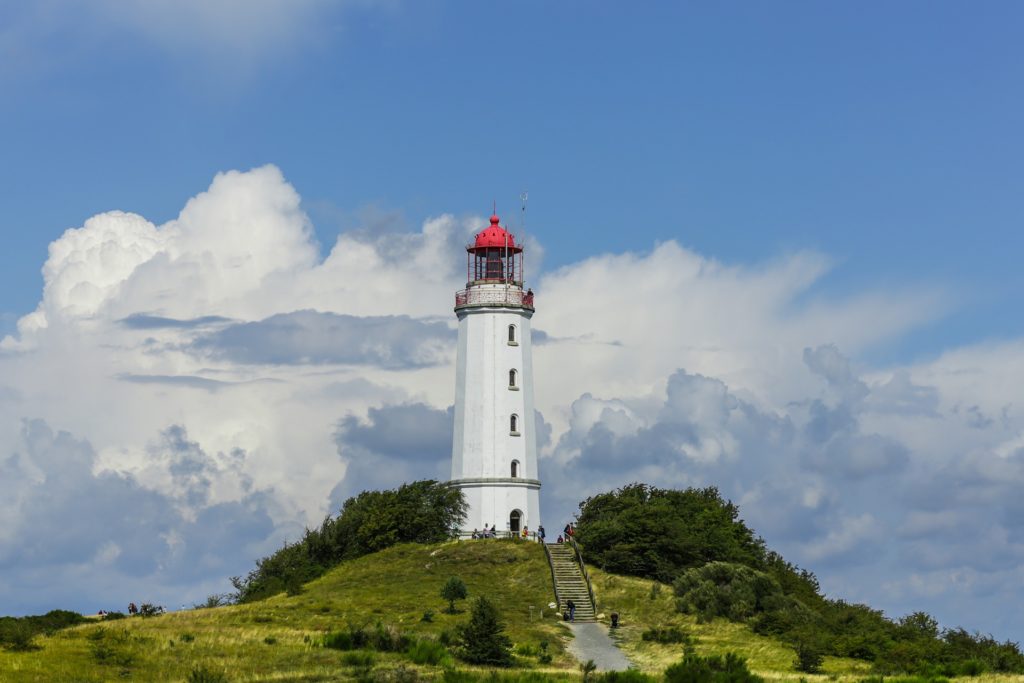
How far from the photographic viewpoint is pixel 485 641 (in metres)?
52.0

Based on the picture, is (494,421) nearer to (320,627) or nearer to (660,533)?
(660,533)

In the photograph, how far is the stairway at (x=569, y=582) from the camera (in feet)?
216

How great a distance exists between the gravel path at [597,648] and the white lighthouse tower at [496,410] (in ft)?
49.9

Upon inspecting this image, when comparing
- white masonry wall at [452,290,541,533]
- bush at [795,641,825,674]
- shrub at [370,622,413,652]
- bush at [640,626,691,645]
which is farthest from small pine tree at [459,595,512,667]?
white masonry wall at [452,290,541,533]

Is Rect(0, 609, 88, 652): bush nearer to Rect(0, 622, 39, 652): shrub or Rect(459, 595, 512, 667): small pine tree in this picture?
Rect(0, 622, 39, 652): shrub

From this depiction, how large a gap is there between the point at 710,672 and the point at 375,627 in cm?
1398

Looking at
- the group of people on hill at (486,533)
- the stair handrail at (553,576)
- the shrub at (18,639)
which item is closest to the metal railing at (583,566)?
the stair handrail at (553,576)

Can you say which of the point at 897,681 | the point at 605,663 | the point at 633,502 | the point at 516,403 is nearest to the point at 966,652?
the point at 897,681

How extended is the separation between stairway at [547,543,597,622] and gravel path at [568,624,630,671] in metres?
2.11

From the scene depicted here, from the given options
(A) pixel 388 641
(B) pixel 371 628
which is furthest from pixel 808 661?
(B) pixel 371 628

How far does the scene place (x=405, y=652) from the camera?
51875mm

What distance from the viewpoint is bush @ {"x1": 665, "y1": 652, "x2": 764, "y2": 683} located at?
44875mm

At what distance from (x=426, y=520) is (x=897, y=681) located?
33472 millimetres

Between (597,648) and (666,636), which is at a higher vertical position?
(666,636)
